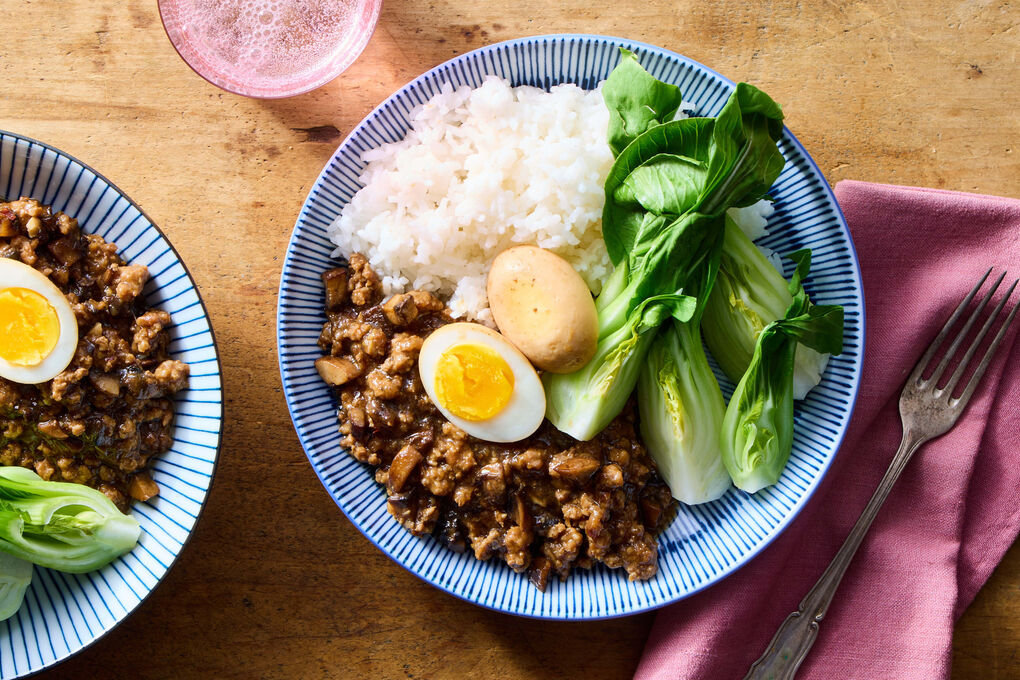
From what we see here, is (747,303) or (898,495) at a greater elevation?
(747,303)

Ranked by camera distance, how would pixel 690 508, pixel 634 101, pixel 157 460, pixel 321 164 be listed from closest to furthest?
pixel 634 101 → pixel 157 460 → pixel 690 508 → pixel 321 164

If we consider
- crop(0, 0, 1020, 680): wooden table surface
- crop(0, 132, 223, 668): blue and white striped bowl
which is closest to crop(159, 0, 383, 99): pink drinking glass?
crop(0, 0, 1020, 680): wooden table surface

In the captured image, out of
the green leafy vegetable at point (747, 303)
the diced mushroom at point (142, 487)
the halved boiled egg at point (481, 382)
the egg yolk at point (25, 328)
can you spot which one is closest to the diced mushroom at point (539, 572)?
the halved boiled egg at point (481, 382)

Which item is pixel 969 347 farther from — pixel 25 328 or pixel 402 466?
pixel 25 328

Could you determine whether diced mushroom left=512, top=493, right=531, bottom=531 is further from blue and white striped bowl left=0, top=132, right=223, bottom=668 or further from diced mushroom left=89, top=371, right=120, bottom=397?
diced mushroom left=89, top=371, right=120, bottom=397

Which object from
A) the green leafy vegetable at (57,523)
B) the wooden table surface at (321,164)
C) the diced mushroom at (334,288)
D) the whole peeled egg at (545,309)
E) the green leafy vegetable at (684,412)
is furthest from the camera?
the wooden table surface at (321,164)

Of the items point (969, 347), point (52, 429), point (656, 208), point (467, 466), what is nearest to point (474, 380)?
point (467, 466)

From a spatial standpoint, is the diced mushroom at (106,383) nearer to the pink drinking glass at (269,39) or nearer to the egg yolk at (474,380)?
the egg yolk at (474,380)
